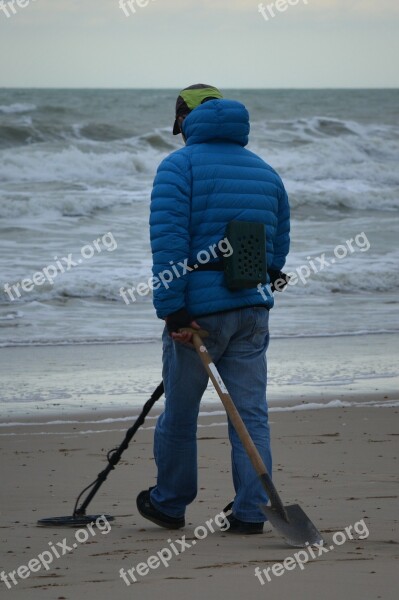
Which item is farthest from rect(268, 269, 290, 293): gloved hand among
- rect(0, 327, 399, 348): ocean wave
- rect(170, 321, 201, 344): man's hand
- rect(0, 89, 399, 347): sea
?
rect(0, 89, 399, 347): sea

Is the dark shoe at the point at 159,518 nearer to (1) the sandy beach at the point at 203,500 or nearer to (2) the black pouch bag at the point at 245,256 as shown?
(1) the sandy beach at the point at 203,500

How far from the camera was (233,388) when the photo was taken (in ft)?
14.2

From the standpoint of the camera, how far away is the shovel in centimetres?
397

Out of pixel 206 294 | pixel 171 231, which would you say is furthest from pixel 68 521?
pixel 171 231

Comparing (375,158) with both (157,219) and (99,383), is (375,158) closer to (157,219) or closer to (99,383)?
(99,383)

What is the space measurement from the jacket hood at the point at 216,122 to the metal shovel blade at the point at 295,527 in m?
1.38

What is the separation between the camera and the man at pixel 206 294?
413 centimetres

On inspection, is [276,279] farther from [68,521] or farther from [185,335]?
[68,521]

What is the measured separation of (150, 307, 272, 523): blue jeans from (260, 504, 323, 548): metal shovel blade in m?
0.24

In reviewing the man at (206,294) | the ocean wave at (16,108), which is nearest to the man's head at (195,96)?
the man at (206,294)

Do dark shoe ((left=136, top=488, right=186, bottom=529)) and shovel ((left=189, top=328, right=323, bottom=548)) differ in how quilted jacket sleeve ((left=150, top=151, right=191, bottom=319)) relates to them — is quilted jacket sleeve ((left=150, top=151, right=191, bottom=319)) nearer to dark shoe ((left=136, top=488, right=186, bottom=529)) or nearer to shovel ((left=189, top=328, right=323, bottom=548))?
shovel ((left=189, top=328, right=323, bottom=548))

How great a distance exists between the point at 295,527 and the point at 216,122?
150cm

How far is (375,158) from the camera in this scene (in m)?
35.6

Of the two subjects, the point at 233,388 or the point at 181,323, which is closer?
the point at 181,323
